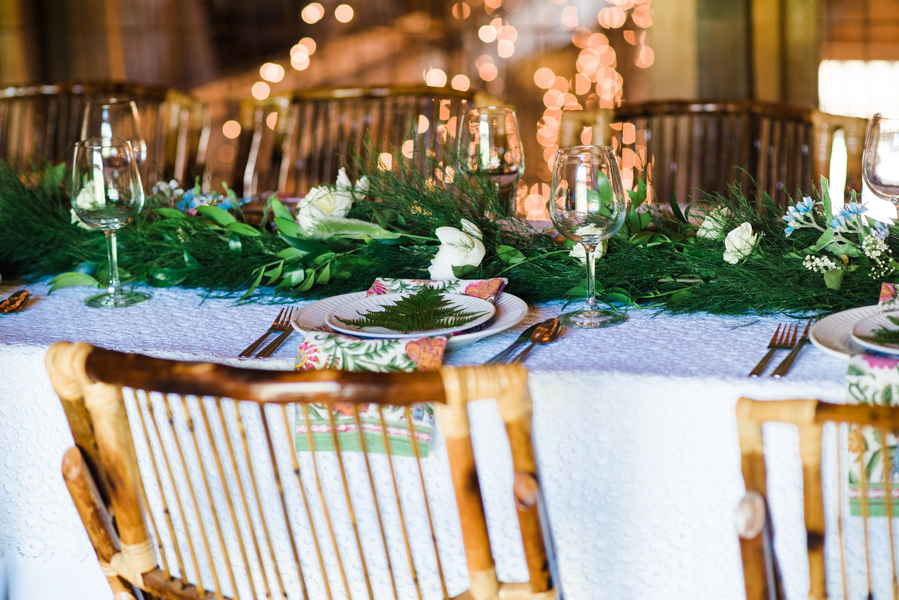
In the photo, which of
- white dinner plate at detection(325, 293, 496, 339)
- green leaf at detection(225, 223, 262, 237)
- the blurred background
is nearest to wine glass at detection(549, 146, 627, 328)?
white dinner plate at detection(325, 293, 496, 339)

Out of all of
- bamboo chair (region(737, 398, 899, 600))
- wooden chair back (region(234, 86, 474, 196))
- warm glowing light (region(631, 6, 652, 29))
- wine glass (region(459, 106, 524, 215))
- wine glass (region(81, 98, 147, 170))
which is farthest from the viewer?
warm glowing light (region(631, 6, 652, 29))

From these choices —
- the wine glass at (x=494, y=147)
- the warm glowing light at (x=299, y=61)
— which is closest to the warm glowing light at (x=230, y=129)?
the warm glowing light at (x=299, y=61)

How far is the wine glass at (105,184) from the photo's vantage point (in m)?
1.05

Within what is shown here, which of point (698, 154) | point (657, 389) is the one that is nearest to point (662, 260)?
point (657, 389)

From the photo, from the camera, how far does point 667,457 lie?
2.60ft

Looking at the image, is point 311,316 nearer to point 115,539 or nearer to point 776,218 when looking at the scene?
point 115,539

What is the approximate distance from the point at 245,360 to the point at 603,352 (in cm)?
36

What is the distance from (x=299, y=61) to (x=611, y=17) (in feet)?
4.01

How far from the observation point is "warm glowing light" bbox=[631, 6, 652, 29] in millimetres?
3221

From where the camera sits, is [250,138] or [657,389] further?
[250,138]

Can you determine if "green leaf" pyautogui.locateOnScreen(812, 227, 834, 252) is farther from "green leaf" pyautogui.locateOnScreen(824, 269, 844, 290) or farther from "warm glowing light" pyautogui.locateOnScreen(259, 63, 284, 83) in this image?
"warm glowing light" pyautogui.locateOnScreen(259, 63, 284, 83)

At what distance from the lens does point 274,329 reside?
990 mm

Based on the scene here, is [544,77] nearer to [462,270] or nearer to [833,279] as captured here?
[462,270]

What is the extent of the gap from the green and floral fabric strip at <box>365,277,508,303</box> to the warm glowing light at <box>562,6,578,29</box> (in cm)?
246
